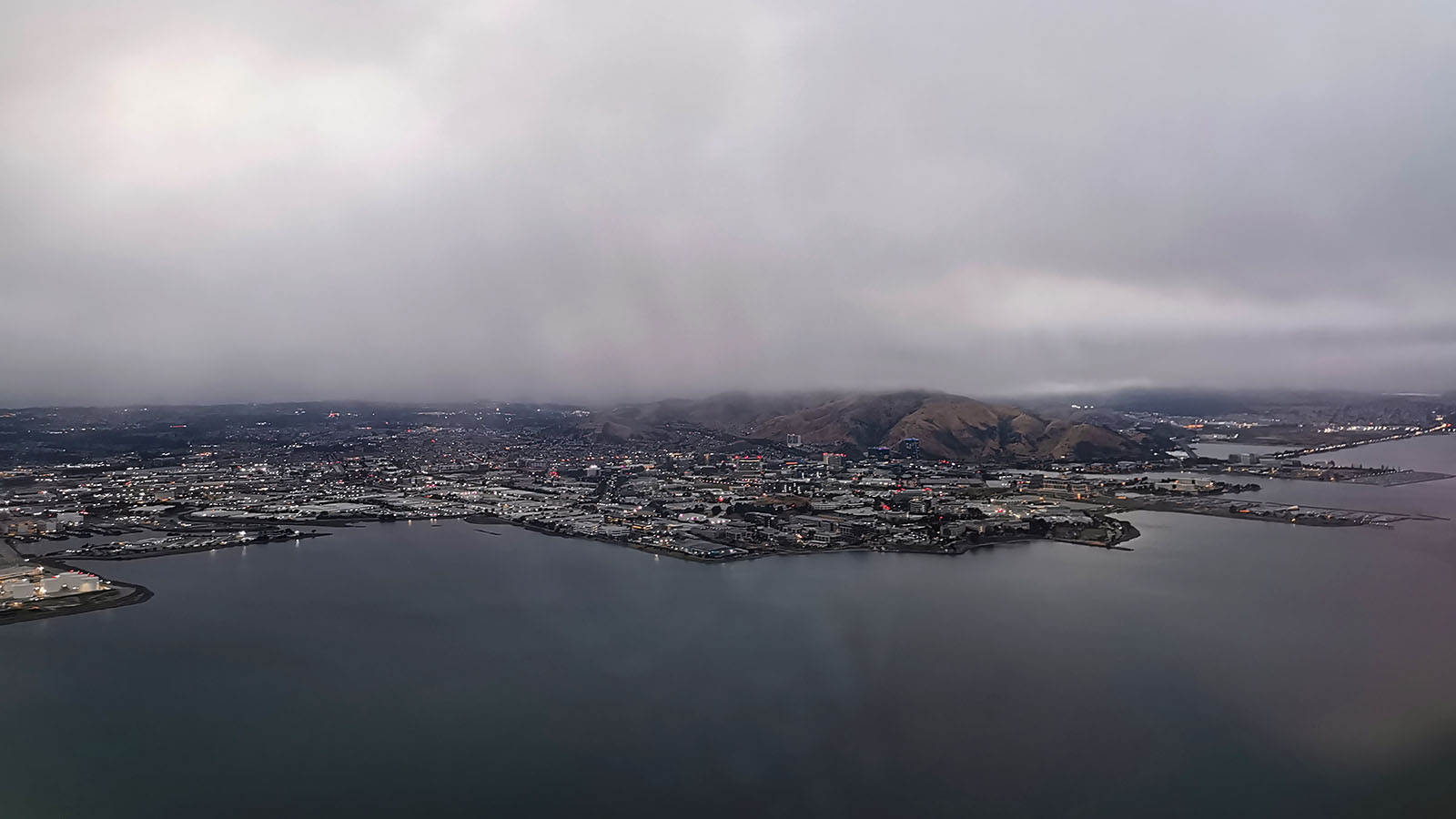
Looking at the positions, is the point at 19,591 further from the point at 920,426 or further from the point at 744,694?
the point at 920,426

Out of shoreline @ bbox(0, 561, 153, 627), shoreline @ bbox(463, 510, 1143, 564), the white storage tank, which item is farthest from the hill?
the white storage tank

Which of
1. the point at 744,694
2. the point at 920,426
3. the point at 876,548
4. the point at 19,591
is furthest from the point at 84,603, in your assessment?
the point at 920,426

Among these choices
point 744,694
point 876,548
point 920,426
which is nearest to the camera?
point 744,694

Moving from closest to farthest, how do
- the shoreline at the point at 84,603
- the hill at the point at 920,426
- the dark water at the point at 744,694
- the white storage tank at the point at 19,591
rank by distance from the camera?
the dark water at the point at 744,694
the shoreline at the point at 84,603
the white storage tank at the point at 19,591
the hill at the point at 920,426

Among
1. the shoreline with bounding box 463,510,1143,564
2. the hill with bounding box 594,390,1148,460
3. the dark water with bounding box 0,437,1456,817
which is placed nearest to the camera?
the dark water with bounding box 0,437,1456,817

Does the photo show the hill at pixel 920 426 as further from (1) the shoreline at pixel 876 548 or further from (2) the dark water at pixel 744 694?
(2) the dark water at pixel 744 694

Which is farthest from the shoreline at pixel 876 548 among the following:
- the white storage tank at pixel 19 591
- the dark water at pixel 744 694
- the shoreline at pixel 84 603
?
the white storage tank at pixel 19 591

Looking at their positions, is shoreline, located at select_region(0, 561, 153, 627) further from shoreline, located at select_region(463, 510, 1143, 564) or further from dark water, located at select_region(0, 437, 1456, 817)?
shoreline, located at select_region(463, 510, 1143, 564)

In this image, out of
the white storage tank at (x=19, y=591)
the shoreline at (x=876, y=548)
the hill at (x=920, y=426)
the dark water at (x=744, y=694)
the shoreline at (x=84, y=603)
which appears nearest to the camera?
the dark water at (x=744, y=694)
